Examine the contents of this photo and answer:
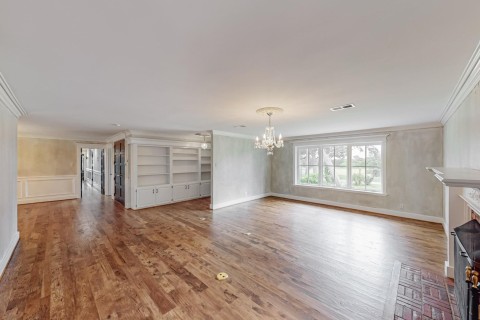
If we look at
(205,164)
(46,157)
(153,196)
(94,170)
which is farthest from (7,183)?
(94,170)

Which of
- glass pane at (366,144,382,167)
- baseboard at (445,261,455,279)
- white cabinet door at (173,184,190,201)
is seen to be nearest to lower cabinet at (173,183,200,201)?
white cabinet door at (173,184,190,201)

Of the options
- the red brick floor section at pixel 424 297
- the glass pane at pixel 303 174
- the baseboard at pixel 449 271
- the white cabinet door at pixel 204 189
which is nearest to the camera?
the red brick floor section at pixel 424 297

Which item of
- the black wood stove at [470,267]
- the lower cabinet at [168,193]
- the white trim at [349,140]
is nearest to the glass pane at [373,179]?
the white trim at [349,140]

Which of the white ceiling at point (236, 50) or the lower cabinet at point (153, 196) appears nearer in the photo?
the white ceiling at point (236, 50)

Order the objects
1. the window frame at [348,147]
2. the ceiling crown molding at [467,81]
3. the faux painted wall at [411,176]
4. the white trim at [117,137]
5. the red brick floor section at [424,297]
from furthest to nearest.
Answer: the white trim at [117,137] → the window frame at [348,147] → the faux painted wall at [411,176] → the red brick floor section at [424,297] → the ceiling crown molding at [467,81]

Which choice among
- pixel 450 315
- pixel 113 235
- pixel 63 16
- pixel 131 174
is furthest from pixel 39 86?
pixel 450 315

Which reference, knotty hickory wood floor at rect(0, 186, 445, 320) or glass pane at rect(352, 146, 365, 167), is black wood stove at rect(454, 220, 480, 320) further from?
glass pane at rect(352, 146, 365, 167)

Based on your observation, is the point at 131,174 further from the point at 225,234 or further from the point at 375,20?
the point at 375,20

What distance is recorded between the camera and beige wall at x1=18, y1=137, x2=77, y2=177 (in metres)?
6.65

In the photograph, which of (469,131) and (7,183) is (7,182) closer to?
(7,183)

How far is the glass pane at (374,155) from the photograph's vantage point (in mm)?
5547

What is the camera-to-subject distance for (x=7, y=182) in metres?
2.82

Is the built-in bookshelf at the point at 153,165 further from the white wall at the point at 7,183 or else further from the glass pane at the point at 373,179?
the glass pane at the point at 373,179

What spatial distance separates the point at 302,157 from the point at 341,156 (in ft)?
4.46
